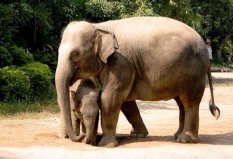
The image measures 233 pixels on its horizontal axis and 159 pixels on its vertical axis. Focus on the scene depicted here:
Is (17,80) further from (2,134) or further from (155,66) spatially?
(155,66)

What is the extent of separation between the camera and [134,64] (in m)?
8.77

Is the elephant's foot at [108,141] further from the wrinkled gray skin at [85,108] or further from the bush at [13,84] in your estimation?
the bush at [13,84]

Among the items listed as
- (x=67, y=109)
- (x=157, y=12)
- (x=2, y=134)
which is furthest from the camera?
(x=157, y=12)

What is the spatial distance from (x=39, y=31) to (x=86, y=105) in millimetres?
11737

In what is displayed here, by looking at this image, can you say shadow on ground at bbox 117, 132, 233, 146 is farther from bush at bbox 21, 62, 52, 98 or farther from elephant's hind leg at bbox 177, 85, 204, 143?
bush at bbox 21, 62, 52, 98

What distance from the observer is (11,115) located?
41.9 feet

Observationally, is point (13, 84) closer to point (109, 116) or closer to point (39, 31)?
point (39, 31)

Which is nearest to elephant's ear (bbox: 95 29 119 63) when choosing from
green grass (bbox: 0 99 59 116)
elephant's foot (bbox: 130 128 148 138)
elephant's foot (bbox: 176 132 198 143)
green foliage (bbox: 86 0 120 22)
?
elephant's foot (bbox: 130 128 148 138)

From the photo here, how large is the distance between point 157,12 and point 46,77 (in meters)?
10.4

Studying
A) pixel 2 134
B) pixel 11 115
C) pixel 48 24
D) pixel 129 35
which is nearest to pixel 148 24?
pixel 129 35

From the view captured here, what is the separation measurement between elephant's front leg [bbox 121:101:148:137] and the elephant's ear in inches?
56.3

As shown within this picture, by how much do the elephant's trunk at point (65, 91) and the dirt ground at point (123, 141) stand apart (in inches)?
12.5

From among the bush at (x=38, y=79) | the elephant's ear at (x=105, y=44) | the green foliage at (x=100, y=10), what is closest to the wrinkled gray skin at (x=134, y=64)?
the elephant's ear at (x=105, y=44)

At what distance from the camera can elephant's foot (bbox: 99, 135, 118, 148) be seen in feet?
28.2
